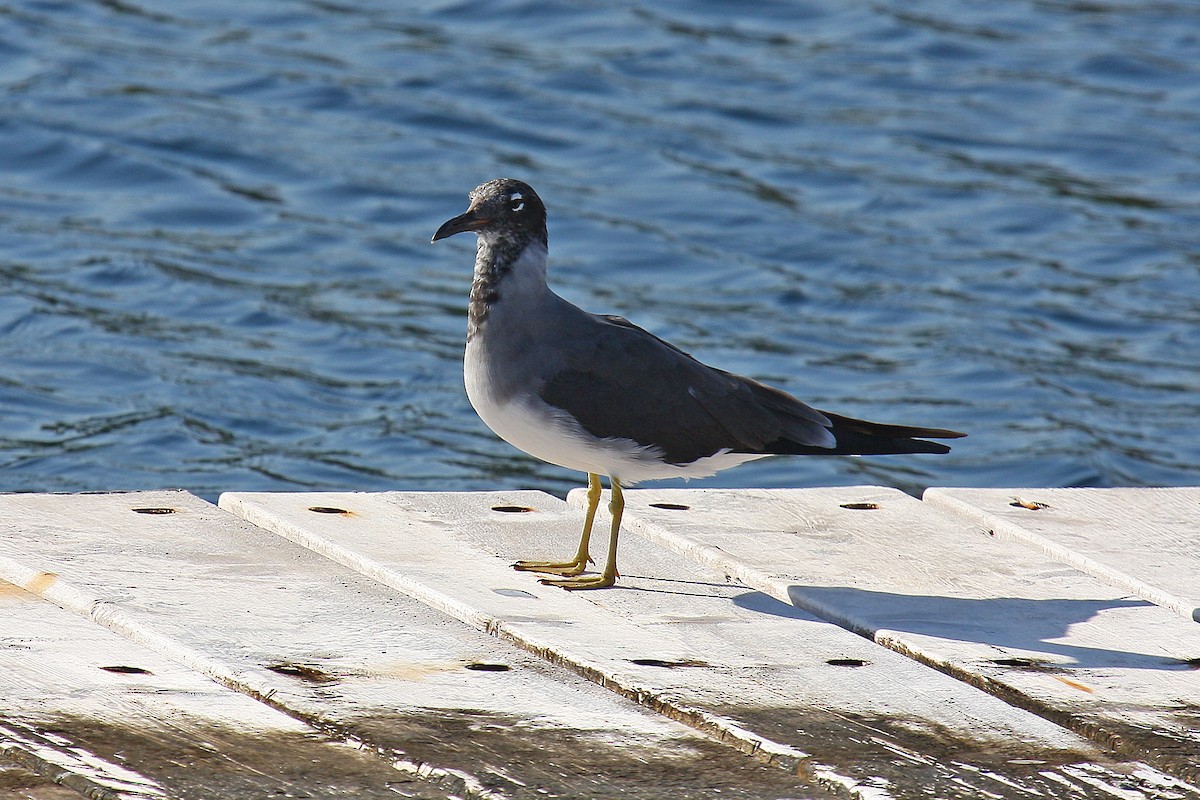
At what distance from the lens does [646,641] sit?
4.20 metres

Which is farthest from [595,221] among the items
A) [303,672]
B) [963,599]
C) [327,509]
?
[303,672]

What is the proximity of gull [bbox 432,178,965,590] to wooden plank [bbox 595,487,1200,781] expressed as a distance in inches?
7.2

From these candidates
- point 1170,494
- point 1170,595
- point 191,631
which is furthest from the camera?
point 1170,494

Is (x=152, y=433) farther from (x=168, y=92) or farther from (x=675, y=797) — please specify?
(x=675, y=797)

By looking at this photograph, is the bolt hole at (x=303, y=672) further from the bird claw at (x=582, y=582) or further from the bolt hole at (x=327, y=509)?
the bolt hole at (x=327, y=509)

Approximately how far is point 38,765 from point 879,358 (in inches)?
318

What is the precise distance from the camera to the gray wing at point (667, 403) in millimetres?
5203

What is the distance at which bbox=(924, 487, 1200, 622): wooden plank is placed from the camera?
187 inches

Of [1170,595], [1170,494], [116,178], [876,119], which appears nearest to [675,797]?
[1170,595]

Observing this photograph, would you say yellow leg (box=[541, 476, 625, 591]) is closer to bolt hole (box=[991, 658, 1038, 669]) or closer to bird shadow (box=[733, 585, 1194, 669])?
bird shadow (box=[733, 585, 1194, 669])

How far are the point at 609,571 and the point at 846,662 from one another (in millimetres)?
897

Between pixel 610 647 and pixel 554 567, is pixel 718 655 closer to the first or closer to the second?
pixel 610 647

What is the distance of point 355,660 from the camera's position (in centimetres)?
392

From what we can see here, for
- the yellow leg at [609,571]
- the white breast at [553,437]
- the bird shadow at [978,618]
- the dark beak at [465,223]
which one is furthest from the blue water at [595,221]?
the bird shadow at [978,618]
